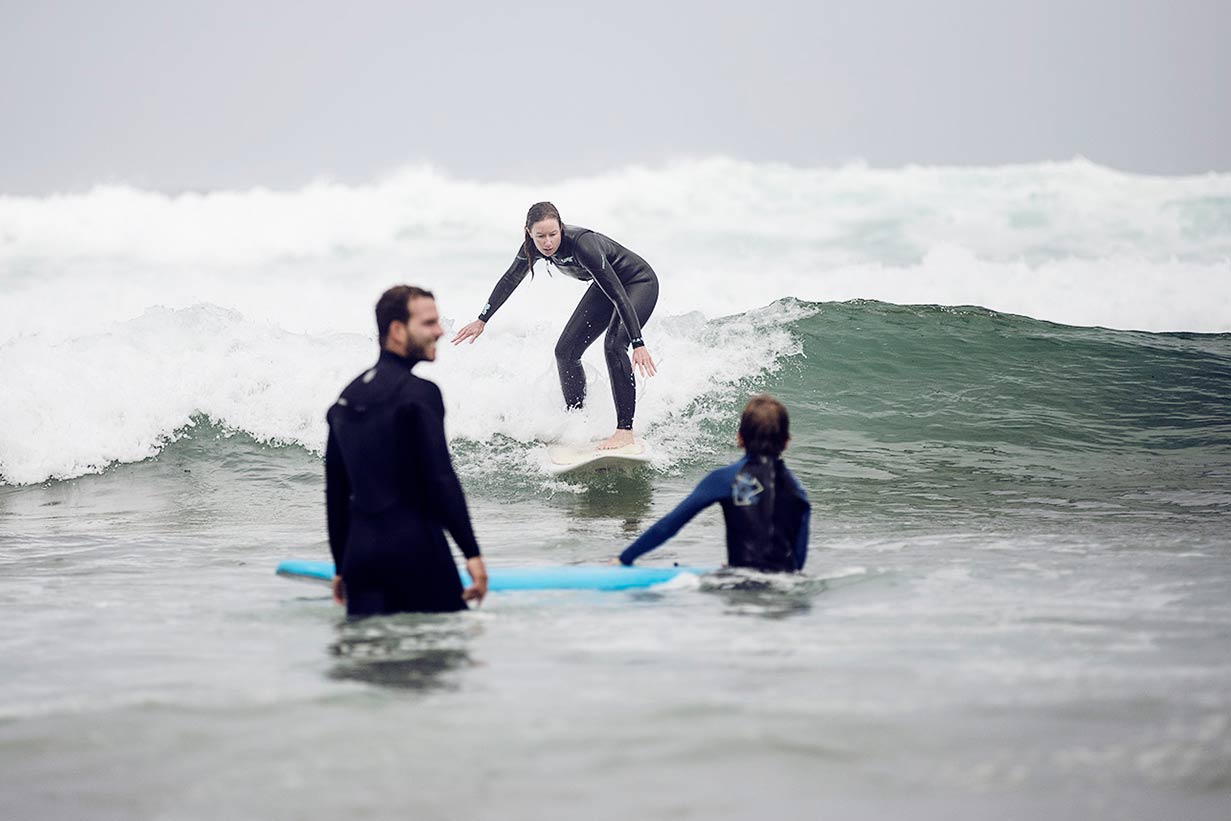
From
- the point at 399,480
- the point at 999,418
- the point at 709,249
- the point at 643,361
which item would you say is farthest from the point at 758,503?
the point at 709,249

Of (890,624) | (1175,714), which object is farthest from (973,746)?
(890,624)

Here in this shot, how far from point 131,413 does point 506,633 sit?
342 inches

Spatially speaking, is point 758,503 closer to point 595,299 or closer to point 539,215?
point 539,215

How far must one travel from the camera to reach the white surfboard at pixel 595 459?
33.3 ft

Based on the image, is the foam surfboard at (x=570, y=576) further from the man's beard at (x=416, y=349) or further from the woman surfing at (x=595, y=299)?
the woman surfing at (x=595, y=299)

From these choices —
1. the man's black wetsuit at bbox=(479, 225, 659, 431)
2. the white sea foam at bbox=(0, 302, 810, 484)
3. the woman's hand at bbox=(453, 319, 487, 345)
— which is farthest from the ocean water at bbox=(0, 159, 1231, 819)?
the woman's hand at bbox=(453, 319, 487, 345)

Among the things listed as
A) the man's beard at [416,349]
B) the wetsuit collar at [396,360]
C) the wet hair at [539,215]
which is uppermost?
the wet hair at [539,215]

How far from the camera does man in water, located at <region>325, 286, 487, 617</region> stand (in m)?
4.44

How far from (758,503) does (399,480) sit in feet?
5.34

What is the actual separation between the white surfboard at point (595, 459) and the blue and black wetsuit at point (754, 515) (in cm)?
461

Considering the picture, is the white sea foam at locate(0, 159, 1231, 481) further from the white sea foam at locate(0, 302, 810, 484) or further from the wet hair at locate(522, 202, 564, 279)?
the wet hair at locate(522, 202, 564, 279)

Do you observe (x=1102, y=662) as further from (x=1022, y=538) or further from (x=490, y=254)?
(x=490, y=254)

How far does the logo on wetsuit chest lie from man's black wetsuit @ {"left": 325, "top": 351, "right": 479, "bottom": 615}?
1.30 metres

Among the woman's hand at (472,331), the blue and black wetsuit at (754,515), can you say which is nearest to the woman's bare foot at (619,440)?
the woman's hand at (472,331)
